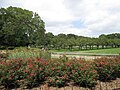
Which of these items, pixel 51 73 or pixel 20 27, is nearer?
pixel 51 73

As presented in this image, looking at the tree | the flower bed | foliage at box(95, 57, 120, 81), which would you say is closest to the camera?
the flower bed

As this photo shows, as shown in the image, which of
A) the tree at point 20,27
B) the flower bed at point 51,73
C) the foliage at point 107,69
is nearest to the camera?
the flower bed at point 51,73

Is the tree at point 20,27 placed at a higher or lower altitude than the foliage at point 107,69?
higher

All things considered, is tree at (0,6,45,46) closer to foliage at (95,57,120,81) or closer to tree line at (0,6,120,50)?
tree line at (0,6,120,50)

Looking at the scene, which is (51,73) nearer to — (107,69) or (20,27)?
(107,69)

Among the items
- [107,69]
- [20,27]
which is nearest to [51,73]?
[107,69]

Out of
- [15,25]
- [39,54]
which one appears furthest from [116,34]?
[39,54]

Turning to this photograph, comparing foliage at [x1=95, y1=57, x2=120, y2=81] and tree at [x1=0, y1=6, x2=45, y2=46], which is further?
tree at [x1=0, y1=6, x2=45, y2=46]

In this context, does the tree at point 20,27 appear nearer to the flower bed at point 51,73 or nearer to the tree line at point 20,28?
the tree line at point 20,28

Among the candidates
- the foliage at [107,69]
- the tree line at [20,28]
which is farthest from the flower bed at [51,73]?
the tree line at [20,28]

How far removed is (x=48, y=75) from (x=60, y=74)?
506 mm

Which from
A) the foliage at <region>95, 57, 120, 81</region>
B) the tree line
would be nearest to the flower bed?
the foliage at <region>95, 57, 120, 81</region>

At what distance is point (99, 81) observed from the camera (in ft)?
24.7

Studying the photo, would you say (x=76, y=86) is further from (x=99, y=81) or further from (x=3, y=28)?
(x=3, y=28)
